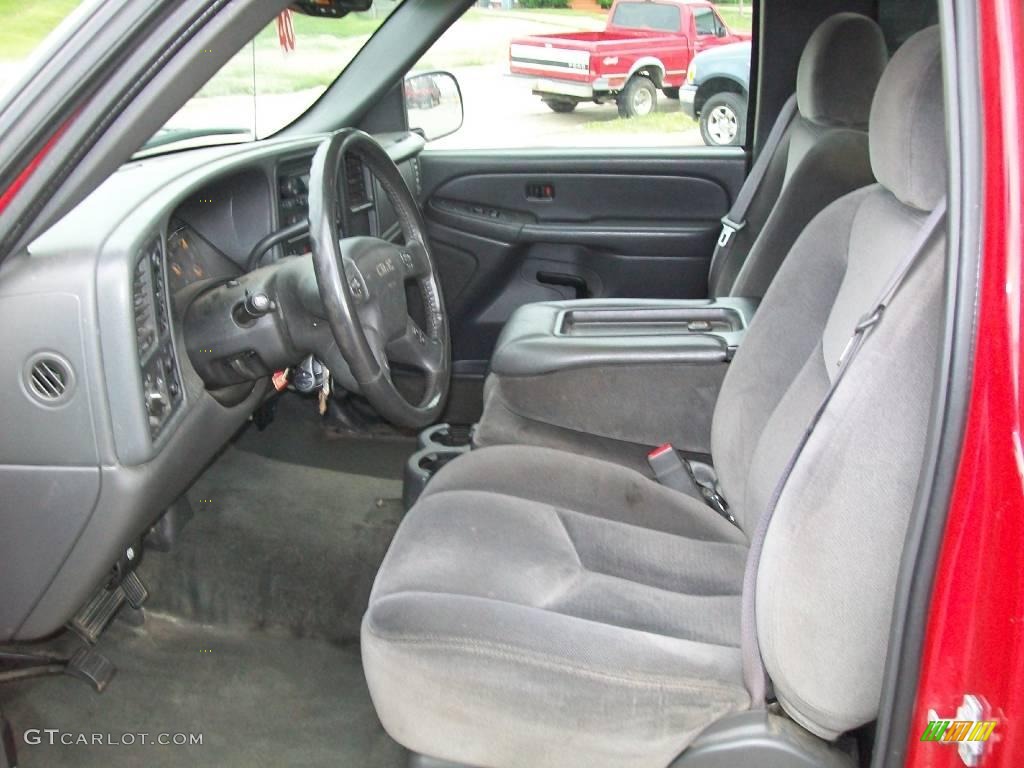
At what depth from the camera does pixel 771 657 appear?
1.12m

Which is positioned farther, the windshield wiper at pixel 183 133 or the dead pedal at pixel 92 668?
the windshield wiper at pixel 183 133

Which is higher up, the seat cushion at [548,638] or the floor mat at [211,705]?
the seat cushion at [548,638]

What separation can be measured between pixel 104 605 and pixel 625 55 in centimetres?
201

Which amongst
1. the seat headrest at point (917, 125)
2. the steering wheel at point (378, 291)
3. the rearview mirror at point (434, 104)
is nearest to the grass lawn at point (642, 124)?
the rearview mirror at point (434, 104)

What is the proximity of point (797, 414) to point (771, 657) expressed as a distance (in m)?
0.38

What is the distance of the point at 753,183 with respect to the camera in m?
2.49

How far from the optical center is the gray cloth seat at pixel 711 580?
1061mm

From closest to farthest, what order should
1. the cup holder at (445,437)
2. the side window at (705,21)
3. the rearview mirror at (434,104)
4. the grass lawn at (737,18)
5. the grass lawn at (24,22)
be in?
the grass lawn at (24,22) → the cup holder at (445,437) → the grass lawn at (737,18) → the rearview mirror at (434,104) → the side window at (705,21)

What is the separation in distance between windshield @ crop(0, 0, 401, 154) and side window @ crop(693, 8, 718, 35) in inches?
37.0

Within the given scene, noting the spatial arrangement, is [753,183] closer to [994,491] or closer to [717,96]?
[717,96]

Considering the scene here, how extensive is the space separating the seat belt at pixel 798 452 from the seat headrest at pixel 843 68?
39.5 inches

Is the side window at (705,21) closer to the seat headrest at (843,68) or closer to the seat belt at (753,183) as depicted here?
the seat belt at (753,183)

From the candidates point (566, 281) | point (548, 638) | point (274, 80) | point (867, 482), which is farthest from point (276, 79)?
point (867, 482)

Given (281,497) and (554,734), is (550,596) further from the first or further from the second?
(281,497)
